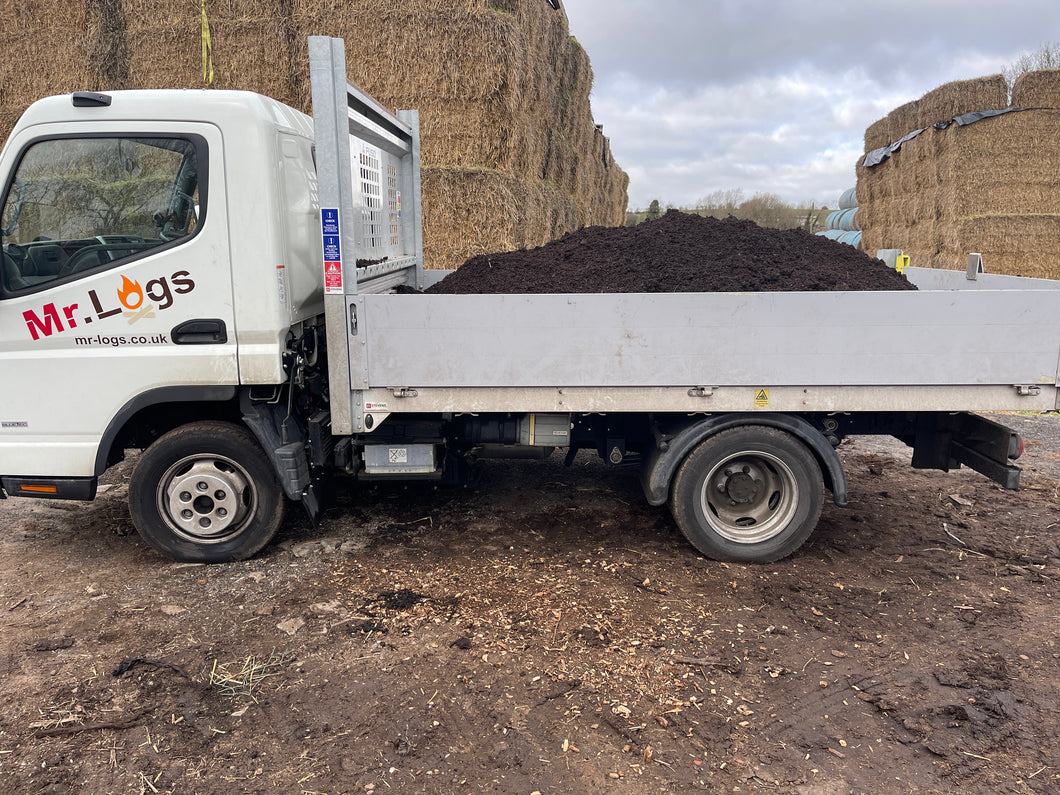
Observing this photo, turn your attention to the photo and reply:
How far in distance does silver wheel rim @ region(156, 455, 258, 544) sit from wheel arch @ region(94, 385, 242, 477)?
293mm

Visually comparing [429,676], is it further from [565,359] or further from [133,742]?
[565,359]

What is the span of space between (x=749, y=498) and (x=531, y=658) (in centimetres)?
186

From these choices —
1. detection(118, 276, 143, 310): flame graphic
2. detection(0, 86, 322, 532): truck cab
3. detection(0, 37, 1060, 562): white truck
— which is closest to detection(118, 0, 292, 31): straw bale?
detection(0, 37, 1060, 562): white truck

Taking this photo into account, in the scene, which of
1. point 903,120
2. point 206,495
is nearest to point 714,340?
point 206,495

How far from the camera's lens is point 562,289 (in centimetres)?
485

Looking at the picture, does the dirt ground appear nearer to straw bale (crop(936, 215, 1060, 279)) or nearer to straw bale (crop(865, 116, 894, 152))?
straw bale (crop(936, 215, 1060, 279))

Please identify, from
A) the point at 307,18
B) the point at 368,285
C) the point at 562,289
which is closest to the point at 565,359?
the point at 562,289

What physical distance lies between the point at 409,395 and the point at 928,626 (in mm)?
3087

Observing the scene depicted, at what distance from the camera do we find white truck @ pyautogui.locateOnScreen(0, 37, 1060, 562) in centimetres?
419

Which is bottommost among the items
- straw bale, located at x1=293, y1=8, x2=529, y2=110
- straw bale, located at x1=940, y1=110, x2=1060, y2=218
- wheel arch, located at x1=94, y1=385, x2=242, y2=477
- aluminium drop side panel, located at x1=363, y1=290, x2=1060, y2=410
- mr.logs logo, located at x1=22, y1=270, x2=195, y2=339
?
wheel arch, located at x1=94, y1=385, x2=242, y2=477

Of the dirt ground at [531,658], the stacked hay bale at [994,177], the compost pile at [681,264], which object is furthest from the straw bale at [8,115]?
the stacked hay bale at [994,177]

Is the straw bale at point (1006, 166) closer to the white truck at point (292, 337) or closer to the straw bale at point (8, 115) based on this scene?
the white truck at point (292, 337)

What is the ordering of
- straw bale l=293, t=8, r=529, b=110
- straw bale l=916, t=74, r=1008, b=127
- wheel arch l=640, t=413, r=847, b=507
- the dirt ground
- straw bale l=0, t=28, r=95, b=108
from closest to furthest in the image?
the dirt ground → wheel arch l=640, t=413, r=847, b=507 → straw bale l=293, t=8, r=529, b=110 → straw bale l=0, t=28, r=95, b=108 → straw bale l=916, t=74, r=1008, b=127

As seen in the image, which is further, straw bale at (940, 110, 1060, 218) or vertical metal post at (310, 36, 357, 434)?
straw bale at (940, 110, 1060, 218)
